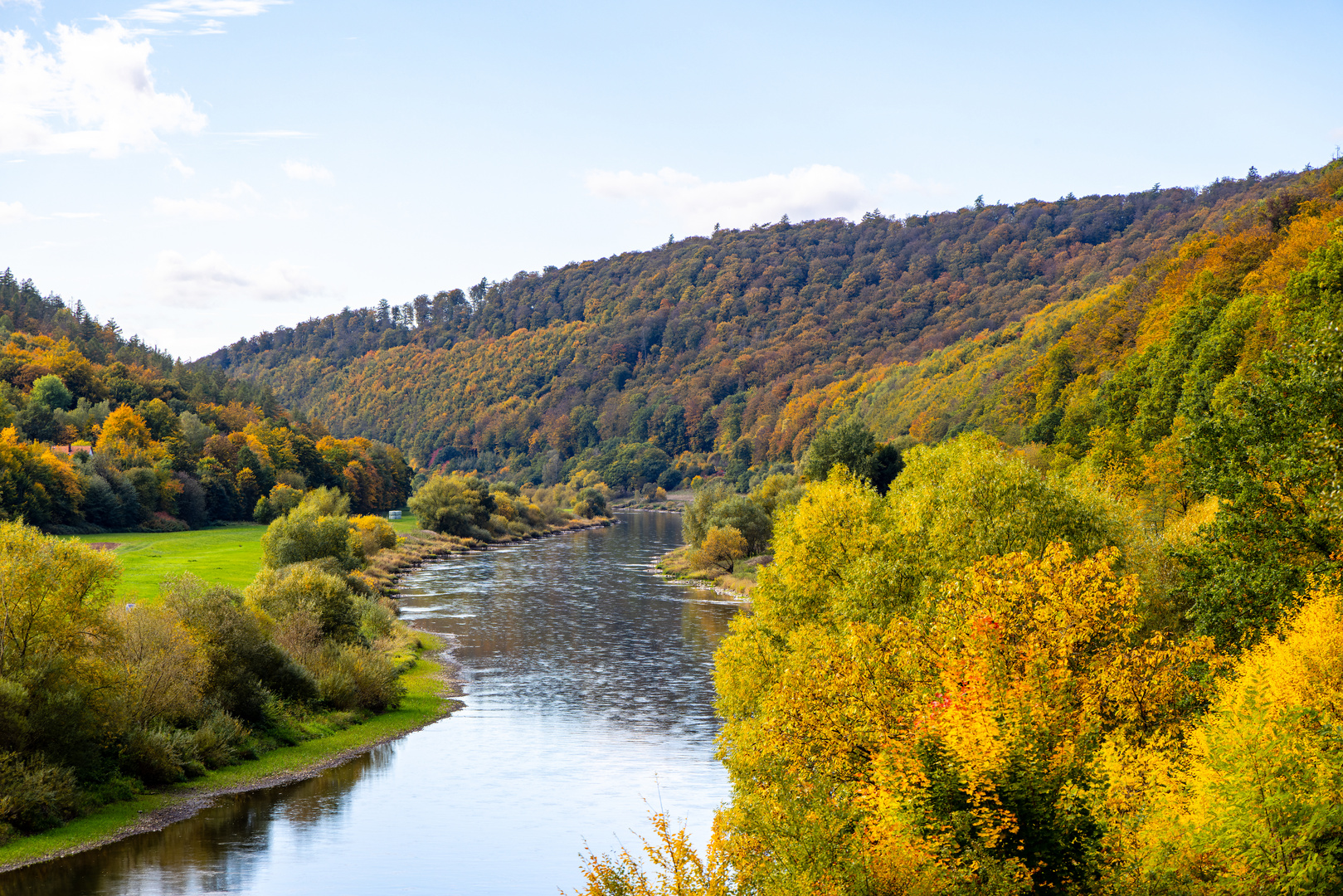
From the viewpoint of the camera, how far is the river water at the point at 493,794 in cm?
2741

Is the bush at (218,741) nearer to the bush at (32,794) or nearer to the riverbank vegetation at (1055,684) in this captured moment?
the bush at (32,794)

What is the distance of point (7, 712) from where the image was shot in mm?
28578

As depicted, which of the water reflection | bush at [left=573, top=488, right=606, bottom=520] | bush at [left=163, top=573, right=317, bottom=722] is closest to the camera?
the water reflection

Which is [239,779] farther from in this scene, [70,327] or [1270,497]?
[70,327]

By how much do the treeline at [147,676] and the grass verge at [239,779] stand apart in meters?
0.53

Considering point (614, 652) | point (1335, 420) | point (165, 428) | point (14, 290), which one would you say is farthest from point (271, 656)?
point (14, 290)

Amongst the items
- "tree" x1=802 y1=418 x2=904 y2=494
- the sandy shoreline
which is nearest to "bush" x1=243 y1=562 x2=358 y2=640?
the sandy shoreline

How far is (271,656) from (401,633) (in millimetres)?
18562

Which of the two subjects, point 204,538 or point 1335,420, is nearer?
point 1335,420

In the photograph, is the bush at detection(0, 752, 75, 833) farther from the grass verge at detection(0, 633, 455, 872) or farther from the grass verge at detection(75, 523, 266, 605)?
the grass verge at detection(75, 523, 266, 605)

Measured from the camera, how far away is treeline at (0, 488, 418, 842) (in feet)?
96.7

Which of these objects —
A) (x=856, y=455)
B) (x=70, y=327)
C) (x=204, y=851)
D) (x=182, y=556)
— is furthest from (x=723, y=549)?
(x=70, y=327)

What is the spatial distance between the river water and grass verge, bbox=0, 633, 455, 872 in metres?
0.55

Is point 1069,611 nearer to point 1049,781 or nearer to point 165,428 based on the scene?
point 1049,781
